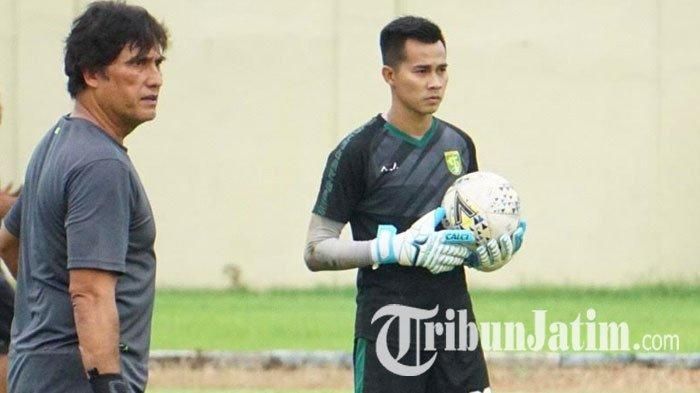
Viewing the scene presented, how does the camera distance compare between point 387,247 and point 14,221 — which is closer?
point 14,221

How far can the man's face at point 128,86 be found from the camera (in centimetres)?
514

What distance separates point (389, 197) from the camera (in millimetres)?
7387

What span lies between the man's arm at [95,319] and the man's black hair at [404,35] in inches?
122

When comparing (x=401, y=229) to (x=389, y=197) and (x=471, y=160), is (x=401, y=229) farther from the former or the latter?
(x=471, y=160)

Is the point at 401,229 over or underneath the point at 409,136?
underneath

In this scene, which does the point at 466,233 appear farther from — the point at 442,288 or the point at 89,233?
the point at 89,233

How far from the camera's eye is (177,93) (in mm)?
18453

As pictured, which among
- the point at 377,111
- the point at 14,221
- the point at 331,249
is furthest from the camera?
the point at 377,111

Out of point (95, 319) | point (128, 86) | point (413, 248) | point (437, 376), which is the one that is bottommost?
point (437, 376)

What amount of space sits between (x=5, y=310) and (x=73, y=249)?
310cm

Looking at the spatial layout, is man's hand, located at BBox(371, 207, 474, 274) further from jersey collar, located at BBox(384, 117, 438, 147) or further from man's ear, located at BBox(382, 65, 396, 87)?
man's ear, located at BBox(382, 65, 396, 87)

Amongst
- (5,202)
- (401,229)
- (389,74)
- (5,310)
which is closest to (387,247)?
(401,229)

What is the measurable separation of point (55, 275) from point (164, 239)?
44.9 feet

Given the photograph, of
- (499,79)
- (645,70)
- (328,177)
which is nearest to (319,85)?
(499,79)
